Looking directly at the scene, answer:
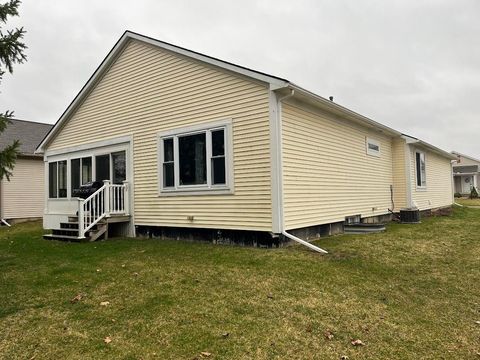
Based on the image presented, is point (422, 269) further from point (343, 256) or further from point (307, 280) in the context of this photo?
point (307, 280)

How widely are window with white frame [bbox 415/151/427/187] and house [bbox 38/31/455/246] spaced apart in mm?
1824

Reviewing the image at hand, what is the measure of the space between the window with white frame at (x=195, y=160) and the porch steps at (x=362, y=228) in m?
4.43

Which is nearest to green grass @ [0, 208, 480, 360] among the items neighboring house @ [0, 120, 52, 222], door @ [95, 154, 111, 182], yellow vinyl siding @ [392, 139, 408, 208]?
door @ [95, 154, 111, 182]

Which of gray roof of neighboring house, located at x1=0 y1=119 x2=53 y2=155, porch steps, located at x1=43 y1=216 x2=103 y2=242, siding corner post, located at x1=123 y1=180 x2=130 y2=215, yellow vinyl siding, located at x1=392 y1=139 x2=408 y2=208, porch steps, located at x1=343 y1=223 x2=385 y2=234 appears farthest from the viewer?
gray roof of neighboring house, located at x1=0 y1=119 x2=53 y2=155

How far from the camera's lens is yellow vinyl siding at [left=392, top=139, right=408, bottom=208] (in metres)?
15.0

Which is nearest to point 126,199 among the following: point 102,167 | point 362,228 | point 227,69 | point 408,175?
point 102,167

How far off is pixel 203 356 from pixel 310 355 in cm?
105

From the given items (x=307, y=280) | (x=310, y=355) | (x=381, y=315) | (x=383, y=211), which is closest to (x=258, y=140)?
(x=307, y=280)

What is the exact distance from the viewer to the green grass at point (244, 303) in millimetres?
3811

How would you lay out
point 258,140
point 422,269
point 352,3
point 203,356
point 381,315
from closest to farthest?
point 203,356, point 381,315, point 422,269, point 258,140, point 352,3

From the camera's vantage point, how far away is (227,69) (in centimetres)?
900

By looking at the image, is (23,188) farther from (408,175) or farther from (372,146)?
(408,175)

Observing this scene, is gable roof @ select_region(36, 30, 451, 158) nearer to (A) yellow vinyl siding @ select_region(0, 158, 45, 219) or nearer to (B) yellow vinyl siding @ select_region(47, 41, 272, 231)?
(B) yellow vinyl siding @ select_region(47, 41, 272, 231)

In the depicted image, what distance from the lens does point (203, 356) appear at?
3.56 metres
